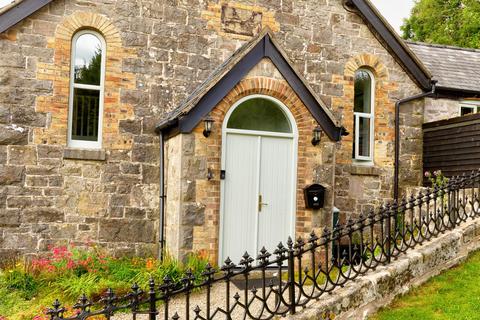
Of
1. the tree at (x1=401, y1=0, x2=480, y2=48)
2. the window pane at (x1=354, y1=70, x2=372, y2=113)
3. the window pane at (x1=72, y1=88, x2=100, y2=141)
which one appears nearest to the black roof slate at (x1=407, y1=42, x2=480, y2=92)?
the window pane at (x1=354, y1=70, x2=372, y2=113)

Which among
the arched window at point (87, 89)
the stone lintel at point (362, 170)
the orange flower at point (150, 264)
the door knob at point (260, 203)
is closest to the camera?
the orange flower at point (150, 264)

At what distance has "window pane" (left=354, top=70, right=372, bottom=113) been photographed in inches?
455

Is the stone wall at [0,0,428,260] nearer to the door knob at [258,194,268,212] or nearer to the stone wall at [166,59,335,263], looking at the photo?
the stone wall at [166,59,335,263]

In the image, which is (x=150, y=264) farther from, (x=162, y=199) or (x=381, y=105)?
(x=381, y=105)

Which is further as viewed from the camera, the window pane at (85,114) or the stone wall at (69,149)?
the window pane at (85,114)

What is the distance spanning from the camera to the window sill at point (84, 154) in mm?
8617

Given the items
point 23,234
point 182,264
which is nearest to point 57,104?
point 23,234

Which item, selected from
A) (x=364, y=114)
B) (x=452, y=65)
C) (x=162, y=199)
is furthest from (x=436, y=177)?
(x=162, y=199)

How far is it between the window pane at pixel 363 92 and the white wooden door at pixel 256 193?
367 centimetres

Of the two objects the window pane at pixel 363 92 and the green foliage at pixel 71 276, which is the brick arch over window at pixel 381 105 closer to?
the window pane at pixel 363 92

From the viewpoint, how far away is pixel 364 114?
1147cm

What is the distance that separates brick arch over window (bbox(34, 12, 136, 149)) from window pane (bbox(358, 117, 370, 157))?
571 centimetres

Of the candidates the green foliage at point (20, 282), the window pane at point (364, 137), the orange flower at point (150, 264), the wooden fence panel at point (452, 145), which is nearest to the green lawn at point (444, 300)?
the orange flower at point (150, 264)

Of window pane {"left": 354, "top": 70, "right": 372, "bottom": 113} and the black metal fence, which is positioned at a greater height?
window pane {"left": 354, "top": 70, "right": 372, "bottom": 113}
